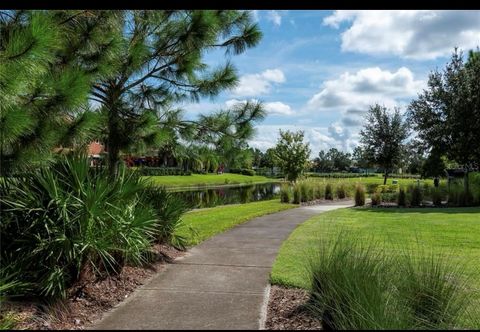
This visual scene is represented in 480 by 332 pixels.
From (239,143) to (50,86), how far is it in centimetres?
539

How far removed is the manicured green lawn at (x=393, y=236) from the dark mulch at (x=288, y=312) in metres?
0.22

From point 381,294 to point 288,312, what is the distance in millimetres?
1325

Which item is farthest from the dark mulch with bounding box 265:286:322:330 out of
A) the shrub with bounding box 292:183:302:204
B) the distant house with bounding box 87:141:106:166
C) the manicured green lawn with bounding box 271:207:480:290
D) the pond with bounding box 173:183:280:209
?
the shrub with bounding box 292:183:302:204

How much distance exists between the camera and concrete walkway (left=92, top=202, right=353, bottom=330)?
4438mm

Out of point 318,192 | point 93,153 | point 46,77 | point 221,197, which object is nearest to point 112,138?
point 93,153

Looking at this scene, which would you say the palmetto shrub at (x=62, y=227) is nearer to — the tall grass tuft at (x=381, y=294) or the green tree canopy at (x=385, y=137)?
the tall grass tuft at (x=381, y=294)

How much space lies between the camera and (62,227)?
5250mm

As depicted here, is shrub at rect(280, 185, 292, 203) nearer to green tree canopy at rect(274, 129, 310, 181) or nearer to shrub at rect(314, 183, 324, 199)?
shrub at rect(314, 183, 324, 199)

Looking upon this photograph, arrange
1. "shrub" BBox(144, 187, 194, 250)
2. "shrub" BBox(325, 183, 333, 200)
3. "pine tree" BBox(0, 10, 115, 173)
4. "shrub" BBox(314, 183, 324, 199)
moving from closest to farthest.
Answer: "pine tree" BBox(0, 10, 115, 173), "shrub" BBox(144, 187, 194, 250), "shrub" BBox(314, 183, 324, 199), "shrub" BBox(325, 183, 333, 200)

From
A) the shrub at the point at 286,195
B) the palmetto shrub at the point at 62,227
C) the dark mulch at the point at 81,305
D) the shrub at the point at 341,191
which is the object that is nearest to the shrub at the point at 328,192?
the shrub at the point at 341,191

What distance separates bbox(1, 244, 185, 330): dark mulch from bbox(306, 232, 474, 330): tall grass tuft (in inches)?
86.9

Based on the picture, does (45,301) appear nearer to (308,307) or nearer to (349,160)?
(308,307)

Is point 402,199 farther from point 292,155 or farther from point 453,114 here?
point 292,155

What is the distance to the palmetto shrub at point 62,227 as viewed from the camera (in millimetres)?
5094
